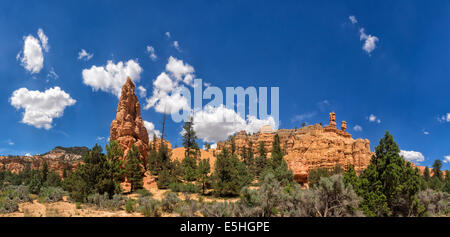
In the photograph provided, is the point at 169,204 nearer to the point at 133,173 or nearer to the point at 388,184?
the point at 133,173

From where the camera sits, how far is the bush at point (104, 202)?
660 inches

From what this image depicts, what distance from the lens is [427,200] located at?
61.0 feet

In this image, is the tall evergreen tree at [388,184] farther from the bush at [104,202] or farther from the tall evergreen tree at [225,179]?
the bush at [104,202]

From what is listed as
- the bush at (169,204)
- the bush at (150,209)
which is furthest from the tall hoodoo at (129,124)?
the bush at (150,209)

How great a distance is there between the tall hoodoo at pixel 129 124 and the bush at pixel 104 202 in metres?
20.6

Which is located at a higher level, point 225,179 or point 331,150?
point 331,150

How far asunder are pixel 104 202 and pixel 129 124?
2455 centimetres

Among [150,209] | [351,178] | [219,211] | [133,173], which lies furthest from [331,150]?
[150,209]

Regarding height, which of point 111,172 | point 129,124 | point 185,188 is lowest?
point 185,188

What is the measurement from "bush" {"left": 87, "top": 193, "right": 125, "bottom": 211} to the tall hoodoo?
20.6m

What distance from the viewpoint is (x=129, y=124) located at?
39.8 m
